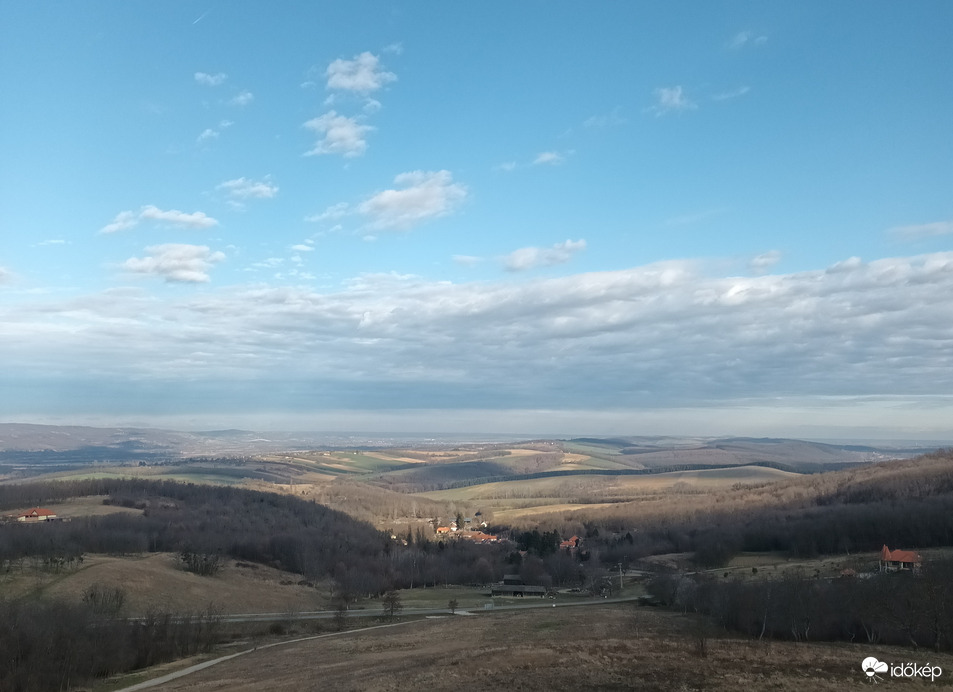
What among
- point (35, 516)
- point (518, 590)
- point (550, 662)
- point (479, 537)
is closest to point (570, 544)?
point (479, 537)

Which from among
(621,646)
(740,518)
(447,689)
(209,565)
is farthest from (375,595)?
(740,518)

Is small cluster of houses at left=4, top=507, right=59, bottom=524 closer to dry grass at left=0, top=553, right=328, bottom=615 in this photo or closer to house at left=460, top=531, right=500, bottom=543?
dry grass at left=0, top=553, right=328, bottom=615

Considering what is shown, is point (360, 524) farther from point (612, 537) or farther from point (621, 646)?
point (621, 646)
